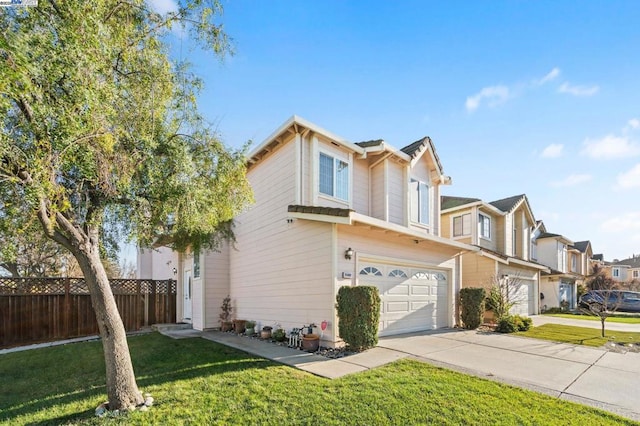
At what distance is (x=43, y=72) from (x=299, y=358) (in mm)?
6967

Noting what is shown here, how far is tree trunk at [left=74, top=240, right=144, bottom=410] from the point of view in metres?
5.27

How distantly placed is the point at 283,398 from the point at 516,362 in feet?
18.1

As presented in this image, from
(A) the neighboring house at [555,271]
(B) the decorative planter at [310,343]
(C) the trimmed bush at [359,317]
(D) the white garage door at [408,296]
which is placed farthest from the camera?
(A) the neighboring house at [555,271]

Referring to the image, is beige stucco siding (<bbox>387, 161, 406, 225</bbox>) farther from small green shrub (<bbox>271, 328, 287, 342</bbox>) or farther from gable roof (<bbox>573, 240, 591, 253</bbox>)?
gable roof (<bbox>573, 240, 591, 253</bbox>)

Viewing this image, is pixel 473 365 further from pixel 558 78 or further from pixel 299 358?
pixel 558 78

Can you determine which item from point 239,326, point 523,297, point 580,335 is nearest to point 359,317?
point 239,326

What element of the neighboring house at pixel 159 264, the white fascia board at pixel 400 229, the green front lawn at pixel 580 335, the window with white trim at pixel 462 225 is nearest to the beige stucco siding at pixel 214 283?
the neighboring house at pixel 159 264

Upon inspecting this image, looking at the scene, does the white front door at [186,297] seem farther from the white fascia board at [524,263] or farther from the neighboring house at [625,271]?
the neighboring house at [625,271]

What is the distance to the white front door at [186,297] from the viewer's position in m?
15.0

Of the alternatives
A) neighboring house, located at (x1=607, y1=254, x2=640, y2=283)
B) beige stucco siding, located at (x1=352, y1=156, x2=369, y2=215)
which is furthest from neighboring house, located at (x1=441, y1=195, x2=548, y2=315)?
neighboring house, located at (x1=607, y1=254, x2=640, y2=283)

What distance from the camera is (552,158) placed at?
1349 centimetres

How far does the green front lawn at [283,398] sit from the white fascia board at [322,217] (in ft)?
11.3

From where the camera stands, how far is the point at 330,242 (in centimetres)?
904

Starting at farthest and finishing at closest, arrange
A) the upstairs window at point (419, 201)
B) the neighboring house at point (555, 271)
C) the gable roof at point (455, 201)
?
the neighboring house at point (555, 271) → the gable roof at point (455, 201) → the upstairs window at point (419, 201)
